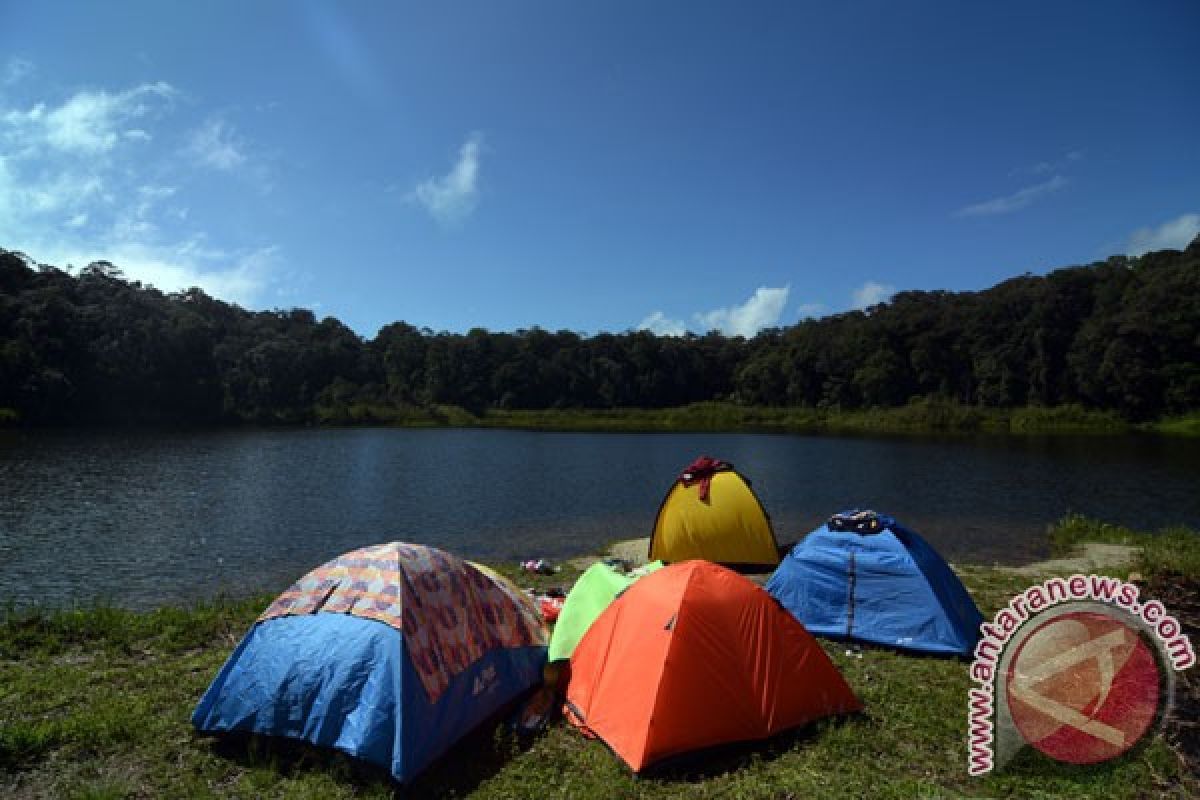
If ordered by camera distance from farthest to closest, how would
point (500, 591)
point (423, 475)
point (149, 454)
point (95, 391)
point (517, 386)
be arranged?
point (517, 386) → point (95, 391) → point (149, 454) → point (423, 475) → point (500, 591)

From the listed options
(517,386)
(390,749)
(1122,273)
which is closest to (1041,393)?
(1122,273)

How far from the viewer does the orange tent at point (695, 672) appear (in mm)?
5617

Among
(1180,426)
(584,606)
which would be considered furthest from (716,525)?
(1180,426)

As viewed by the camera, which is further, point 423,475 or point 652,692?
point 423,475

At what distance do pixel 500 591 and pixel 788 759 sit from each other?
10.8ft

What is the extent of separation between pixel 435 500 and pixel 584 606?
18970 mm

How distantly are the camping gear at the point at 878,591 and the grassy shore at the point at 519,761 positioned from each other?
0.61 metres

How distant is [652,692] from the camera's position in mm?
5672

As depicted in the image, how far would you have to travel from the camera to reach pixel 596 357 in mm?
113500

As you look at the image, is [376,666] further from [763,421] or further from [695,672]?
[763,421]

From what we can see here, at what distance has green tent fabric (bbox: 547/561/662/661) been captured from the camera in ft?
23.8

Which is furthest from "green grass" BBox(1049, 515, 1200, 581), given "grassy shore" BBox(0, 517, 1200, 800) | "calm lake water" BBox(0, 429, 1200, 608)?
"grassy shore" BBox(0, 517, 1200, 800)

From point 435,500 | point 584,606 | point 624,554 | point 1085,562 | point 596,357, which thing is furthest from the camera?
point 596,357

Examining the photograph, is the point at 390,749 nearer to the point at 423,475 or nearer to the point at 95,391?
the point at 423,475
